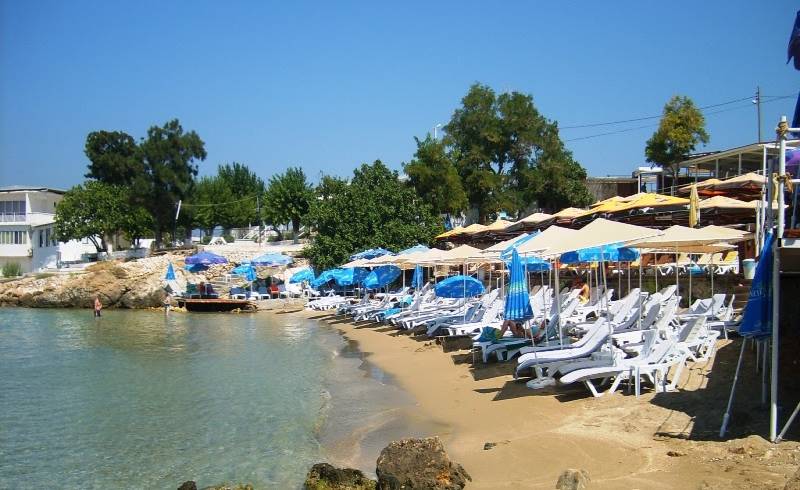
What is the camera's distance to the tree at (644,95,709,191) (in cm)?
3675

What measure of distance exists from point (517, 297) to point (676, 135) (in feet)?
90.3

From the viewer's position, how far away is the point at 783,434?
22.8 feet

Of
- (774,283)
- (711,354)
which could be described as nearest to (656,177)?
(711,354)

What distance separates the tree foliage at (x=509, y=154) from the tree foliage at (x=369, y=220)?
4.14m

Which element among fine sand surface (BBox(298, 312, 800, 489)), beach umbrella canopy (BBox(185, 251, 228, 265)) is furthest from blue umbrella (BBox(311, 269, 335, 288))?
fine sand surface (BBox(298, 312, 800, 489))

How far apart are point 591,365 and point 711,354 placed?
8.71ft

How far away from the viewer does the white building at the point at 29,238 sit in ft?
177

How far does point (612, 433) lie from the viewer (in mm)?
8305

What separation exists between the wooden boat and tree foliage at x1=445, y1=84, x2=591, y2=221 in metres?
15.3

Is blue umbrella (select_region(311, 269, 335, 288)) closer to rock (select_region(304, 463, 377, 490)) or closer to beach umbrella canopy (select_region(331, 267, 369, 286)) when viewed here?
beach umbrella canopy (select_region(331, 267, 369, 286))

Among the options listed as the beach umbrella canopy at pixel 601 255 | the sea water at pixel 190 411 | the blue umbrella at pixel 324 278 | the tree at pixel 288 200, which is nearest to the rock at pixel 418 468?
the sea water at pixel 190 411

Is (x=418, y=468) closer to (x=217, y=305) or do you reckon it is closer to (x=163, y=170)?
(x=217, y=305)

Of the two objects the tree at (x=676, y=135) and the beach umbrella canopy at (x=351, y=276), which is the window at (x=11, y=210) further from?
the tree at (x=676, y=135)

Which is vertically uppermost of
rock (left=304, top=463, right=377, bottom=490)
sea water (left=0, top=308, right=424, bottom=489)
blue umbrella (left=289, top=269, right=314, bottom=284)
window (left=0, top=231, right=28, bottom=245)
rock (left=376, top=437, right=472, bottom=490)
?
window (left=0, top=231, right=28, bottom=245)
